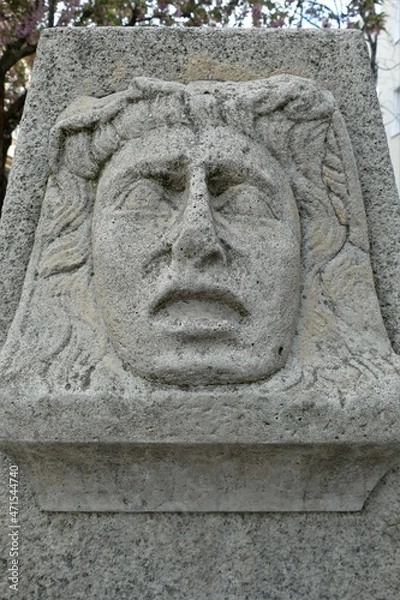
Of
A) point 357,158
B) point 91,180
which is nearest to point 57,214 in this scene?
point 91,180

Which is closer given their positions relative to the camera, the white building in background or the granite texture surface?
the granite texture surface

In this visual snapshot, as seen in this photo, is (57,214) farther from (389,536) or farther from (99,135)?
(389,536)

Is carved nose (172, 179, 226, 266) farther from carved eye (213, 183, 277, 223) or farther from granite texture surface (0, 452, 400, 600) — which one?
granite texture surface (0, 452, 400, 600)

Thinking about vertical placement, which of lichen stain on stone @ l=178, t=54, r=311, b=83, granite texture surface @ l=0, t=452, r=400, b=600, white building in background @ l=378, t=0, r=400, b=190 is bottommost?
granite texture surface @ l=0, t=452, r=400, b=600

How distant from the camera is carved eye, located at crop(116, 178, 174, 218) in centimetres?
153

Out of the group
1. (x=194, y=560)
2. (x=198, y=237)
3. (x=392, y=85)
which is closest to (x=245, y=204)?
(x=198, y=237)

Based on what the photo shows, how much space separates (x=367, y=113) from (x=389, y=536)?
114 centimetres

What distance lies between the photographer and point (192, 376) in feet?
4.77

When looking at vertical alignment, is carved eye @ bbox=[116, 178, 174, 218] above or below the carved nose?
above

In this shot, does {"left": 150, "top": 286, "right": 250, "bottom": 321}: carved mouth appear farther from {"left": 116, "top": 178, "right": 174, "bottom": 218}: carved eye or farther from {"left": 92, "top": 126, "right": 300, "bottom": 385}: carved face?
{"left": 116, "top": 178, "right": 174, "bottom": 218}: carved eye

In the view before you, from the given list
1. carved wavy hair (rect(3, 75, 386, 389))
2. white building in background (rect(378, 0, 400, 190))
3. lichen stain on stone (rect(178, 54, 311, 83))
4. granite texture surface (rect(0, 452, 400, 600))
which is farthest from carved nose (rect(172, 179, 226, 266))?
white building in background (rect(378, 0, 400, 190))

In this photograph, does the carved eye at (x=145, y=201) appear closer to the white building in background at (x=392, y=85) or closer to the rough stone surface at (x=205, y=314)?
the rough stone surface at (x=205, y=314)

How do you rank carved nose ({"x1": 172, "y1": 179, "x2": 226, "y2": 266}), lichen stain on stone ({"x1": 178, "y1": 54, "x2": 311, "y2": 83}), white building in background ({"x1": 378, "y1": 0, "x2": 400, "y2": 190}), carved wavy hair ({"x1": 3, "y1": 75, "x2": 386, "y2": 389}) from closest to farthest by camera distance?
carved nose ({"x1": 172, "y1": 179, "x2": 226, "y2": 266}) < carved wavy hair ({"x1": 3, "y1": 75, "x2": 386, "y2": 389}) < lichen stain on stone ({"x1": 178, "y1": 54, "x2": 311, "y2": 83}) < white building in background ({"x1": 378, "y1": 0, "x2": 400, "y2": 190})

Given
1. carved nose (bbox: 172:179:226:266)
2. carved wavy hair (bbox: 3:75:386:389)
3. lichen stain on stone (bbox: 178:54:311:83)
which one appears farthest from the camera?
lichen stain on stone (bbox: 178:54:311:83)
